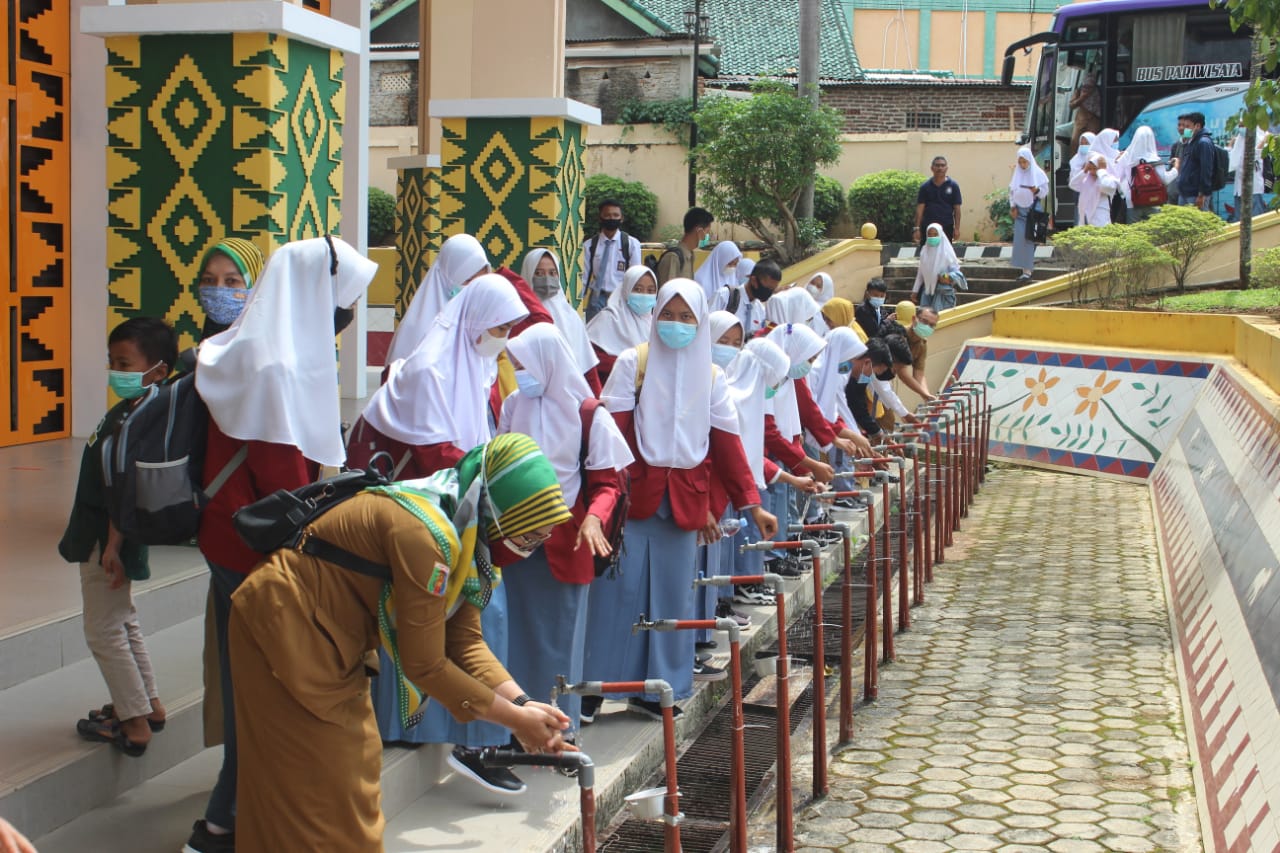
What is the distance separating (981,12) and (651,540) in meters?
36.2

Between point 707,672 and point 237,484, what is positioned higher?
point 237,484

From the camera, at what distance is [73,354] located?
8398mm

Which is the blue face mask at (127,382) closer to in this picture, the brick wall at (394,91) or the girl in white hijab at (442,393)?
the girl in white hijab at (442,393)

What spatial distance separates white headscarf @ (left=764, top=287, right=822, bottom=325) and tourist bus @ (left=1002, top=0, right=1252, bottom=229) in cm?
1159

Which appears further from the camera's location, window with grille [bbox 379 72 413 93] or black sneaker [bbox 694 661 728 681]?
window with grille [bbox 379 72 413 93]

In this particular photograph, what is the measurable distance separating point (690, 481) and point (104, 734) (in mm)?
2354

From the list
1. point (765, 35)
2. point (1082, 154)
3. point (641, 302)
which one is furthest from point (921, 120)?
point (641, 302)

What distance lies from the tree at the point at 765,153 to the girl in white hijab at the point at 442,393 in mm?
15917

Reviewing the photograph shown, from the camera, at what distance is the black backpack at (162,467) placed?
3820 millimetres

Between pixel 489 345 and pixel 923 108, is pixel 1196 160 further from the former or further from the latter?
pixel 489 345

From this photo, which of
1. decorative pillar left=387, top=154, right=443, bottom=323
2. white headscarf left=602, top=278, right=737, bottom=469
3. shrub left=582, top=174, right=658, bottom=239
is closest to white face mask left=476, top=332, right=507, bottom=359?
white headscarf left=602, top=278, right=737, bottom=469

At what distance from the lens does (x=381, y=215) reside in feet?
82.7

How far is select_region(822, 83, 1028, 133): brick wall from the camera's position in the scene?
95.2 ft

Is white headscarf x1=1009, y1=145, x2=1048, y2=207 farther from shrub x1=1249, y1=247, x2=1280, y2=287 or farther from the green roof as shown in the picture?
the green roof
